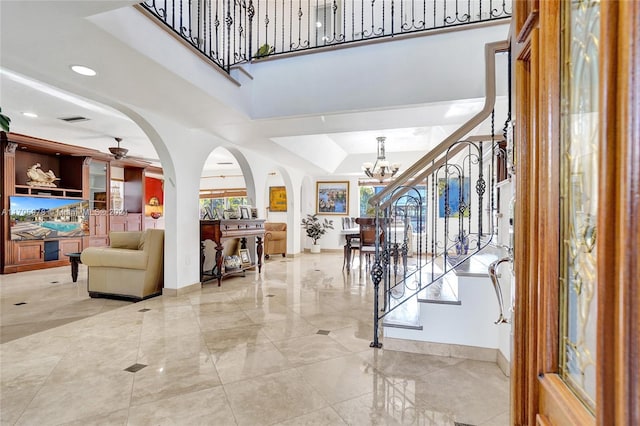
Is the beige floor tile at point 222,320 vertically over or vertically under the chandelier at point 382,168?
under

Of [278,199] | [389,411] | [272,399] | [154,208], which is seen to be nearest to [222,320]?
[272,399]

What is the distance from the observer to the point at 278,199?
10.1m

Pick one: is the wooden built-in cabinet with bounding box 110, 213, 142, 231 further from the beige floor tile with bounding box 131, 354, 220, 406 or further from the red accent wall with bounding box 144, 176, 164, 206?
the beige floor tile with bounding box 131, 354, 220, 406

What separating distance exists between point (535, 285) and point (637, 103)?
0.42 metres

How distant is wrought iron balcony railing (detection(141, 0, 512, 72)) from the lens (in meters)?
3.59

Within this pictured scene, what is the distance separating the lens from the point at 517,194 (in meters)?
0.78

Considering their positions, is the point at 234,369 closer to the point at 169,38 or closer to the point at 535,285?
the point at 535,285

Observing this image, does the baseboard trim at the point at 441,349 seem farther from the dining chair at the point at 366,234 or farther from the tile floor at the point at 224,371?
the dining chair at the point at 366,234

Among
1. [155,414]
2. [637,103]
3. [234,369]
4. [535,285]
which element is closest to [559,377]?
[535,285]

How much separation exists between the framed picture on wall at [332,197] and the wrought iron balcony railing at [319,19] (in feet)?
16.3

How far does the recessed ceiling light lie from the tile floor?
228 centimetres

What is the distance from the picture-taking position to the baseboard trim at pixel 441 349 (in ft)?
8.10

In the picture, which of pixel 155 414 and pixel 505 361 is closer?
pixel 155 414

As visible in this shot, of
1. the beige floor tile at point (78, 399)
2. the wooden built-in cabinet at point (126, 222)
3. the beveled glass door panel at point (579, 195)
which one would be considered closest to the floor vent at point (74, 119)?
the wooden built-in cabinet at point (126, 222)
